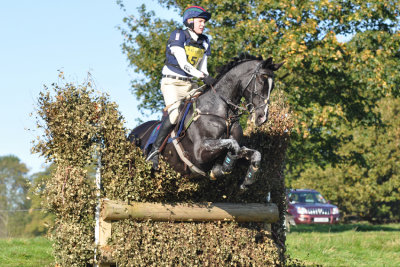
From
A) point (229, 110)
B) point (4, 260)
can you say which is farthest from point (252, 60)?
point (4, 260)

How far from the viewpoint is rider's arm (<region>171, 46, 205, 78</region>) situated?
7367mm

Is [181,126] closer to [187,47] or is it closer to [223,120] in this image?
[223,120]

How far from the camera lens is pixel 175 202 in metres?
7.27

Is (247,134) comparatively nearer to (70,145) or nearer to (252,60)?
(252,60)

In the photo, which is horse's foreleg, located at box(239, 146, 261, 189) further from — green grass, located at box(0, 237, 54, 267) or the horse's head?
green grass, located at box(0, 237, 54, 267)

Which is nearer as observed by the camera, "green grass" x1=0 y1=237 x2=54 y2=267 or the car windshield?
"green grass" x1=0 y1=237 x2=54 y2=267

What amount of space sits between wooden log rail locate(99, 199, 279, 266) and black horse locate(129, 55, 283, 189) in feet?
1.82

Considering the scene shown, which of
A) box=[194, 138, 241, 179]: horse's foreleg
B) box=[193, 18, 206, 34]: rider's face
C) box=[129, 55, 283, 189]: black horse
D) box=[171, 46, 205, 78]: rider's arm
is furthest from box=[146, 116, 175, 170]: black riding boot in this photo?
box=[193, 18, 206, 34]: rider's face

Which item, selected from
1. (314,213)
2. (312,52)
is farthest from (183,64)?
(314,213)

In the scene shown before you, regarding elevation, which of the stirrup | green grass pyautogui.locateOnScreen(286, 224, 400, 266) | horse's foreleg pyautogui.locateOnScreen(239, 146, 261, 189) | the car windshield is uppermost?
the car windshield

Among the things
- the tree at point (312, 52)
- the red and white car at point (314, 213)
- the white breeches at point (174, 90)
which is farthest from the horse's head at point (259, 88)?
the red and white car at point (314, 213)

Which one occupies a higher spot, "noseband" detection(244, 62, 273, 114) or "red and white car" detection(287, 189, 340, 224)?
"noseband" detection(244, 62, 273, 114)

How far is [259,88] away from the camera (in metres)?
7.06

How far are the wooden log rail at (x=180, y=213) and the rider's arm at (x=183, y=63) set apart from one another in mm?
1922
